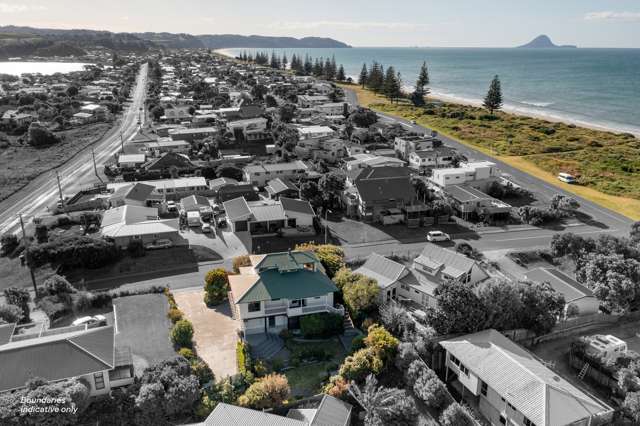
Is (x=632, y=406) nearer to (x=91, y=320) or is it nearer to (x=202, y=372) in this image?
(x=202, y=372)

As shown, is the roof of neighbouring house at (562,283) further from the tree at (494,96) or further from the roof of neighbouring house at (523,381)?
the tree at (494,96)

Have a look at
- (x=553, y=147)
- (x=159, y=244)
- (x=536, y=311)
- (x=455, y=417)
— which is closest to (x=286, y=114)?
(x=553, y=147)

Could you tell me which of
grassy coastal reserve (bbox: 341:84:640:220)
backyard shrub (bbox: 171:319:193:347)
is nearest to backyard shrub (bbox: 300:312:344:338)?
backyard shrub (bbox: 171:319:193:347)

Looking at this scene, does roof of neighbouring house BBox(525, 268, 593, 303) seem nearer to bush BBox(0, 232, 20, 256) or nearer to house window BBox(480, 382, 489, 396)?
house window BBox(480, 382, 489, 396)

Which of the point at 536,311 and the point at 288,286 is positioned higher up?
the point at 288,286

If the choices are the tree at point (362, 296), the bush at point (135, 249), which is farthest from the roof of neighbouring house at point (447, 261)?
the bush at point (135, 249)

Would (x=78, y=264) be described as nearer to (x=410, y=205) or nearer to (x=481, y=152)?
(x=410, y=205)

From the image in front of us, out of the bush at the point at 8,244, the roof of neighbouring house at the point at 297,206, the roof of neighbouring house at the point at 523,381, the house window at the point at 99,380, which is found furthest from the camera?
the roof of neighbouring house at the point at 297,206
